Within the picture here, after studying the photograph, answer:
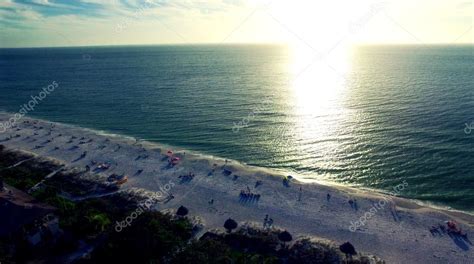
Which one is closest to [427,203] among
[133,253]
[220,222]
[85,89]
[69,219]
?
[220,222]

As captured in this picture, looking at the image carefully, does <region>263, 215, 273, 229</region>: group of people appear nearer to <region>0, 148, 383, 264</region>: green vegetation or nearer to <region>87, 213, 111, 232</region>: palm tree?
<region>0, 148, 383, 264</region>: green vegetation

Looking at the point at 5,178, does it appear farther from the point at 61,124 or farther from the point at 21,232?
the point at 61,124

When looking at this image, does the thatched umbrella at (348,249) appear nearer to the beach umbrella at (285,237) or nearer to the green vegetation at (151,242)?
the green vegetation at (151,242)

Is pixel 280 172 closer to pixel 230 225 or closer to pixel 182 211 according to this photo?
pixel 230 225
